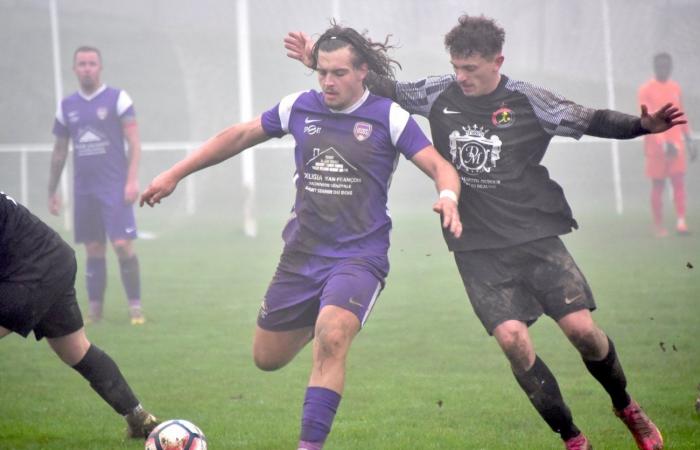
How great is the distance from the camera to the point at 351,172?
5859 millimetres

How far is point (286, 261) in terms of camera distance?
602 centimetres

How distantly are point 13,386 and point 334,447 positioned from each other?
2.93 metres

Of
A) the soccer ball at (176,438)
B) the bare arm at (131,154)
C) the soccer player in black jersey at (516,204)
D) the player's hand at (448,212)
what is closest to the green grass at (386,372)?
the soccer ball at (176,438)

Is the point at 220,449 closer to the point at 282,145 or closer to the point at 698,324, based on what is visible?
the point at 698,324

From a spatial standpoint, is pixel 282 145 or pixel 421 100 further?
pixel 282 145

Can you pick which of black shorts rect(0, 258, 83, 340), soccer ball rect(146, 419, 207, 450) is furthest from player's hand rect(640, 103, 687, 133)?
black shorts rect(0, 258, 83, 340)

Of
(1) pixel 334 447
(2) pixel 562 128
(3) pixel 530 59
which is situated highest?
(3) pixel 530 59

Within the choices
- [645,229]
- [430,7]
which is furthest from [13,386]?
[430,7]

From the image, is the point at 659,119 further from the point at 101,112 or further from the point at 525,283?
the point at 101,112

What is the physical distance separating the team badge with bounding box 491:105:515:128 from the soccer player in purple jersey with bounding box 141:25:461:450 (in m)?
0.40

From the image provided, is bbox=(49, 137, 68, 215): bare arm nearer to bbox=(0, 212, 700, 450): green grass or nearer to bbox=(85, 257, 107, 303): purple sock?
bbox=(85, 257, 107, 303): purple sock

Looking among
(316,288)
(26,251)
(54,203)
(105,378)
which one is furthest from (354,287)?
(54,203)

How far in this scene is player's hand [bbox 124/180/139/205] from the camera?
10773 millimetres

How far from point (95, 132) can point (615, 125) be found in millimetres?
6518
